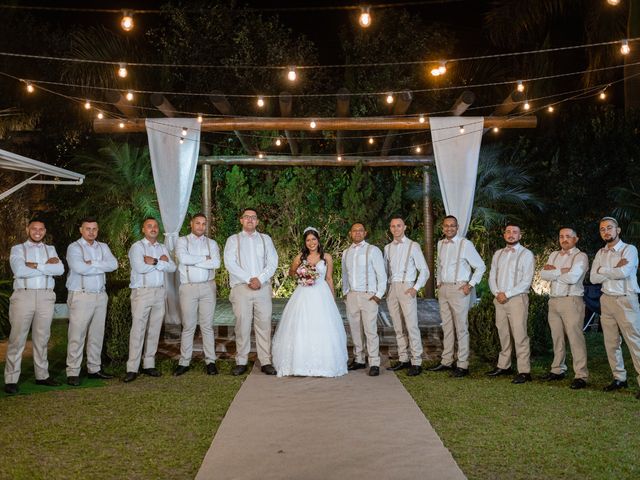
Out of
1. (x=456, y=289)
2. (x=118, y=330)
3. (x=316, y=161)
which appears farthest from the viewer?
(x=316, y=161)

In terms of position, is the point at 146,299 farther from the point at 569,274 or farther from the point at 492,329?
the point at 569,274

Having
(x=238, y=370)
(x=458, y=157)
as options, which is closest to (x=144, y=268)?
(x=238, y=370)

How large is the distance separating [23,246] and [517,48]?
12.3 meters

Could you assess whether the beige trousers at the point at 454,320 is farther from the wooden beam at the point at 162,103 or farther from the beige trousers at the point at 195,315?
the wooden beam at the point at 162,103

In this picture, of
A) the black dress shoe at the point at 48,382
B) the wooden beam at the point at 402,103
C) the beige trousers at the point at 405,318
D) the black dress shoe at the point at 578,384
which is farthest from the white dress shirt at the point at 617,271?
the black dress shoe at the point at 48,382

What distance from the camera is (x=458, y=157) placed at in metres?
9.38

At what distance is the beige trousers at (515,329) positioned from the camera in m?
7.03

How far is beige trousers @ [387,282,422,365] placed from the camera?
24.6ft

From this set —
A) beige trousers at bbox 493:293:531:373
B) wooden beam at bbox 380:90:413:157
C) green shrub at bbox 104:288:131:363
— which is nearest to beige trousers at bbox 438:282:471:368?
beige trousers at bbox 493:293:531:373

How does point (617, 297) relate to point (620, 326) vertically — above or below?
above

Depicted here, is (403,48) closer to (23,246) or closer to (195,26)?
(195,26)

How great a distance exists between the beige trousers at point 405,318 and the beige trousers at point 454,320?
323mm

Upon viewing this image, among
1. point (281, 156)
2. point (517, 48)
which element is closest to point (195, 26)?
point (281, 156)

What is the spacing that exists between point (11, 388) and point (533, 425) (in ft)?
16.8
